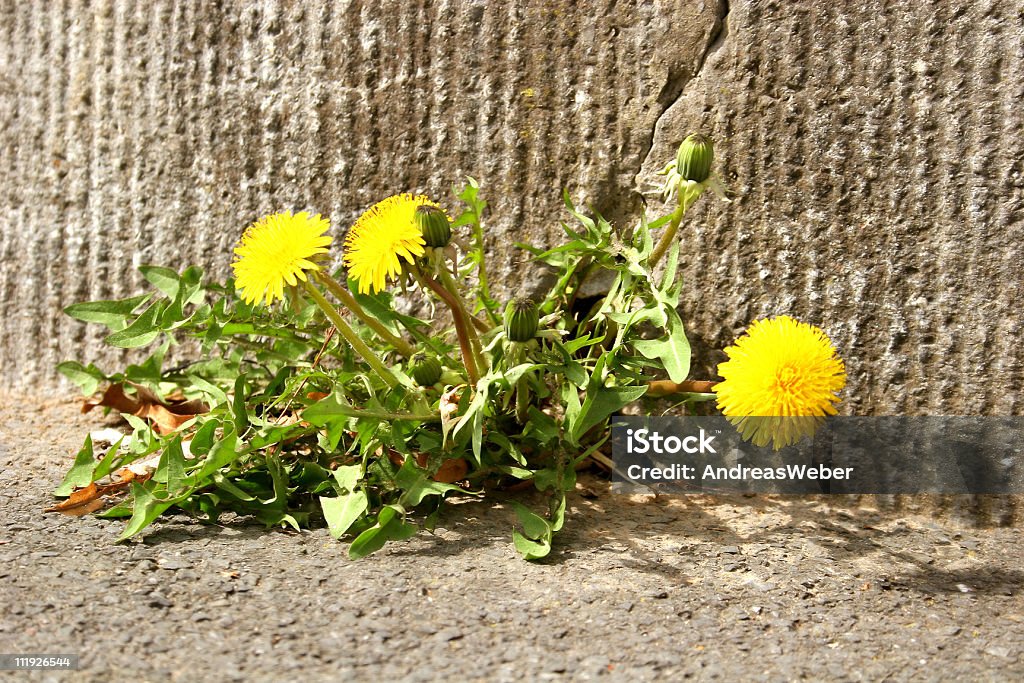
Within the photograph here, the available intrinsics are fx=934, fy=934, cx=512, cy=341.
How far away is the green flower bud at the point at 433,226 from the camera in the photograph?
5.15ft

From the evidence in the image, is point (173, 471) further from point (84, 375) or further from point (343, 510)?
point (84, 375)

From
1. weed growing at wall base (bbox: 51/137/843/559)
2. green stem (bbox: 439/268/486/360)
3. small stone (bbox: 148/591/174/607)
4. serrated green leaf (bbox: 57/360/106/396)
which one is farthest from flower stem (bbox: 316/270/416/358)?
serrated green leaf (bbox: 57/360/106/396)

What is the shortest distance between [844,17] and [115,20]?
1.68m

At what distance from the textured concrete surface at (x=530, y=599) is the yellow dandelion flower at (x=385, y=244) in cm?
44

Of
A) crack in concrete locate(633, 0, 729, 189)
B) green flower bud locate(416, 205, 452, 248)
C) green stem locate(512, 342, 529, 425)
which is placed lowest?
green stem locate(512, 342, 529, 425)

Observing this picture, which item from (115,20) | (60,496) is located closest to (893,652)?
(60,496)

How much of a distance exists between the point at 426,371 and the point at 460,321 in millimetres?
137

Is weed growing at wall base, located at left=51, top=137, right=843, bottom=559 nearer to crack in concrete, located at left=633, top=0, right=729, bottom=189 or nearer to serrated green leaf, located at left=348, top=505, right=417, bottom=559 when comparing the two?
serrated green leaf, located at left=348, top=505, right=417, bottom=559

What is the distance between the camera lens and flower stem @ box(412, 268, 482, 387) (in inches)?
64.1

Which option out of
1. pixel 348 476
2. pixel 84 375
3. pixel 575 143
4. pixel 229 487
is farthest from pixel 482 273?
pixel 84 375

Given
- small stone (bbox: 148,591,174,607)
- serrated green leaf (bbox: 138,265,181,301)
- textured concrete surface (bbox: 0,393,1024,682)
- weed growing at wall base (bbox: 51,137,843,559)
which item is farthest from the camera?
serrated green leaf (bbox: 138,265,181,301)

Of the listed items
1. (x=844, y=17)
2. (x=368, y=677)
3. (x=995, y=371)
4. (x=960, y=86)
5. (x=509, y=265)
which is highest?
(x=844, y=17)

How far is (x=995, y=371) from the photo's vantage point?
174cm

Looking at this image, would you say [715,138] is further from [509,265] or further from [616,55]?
[509,265]
